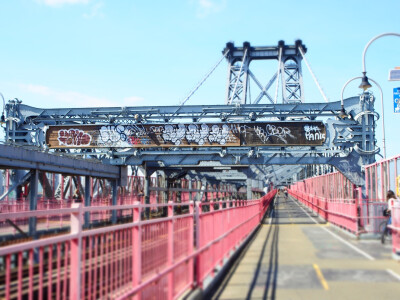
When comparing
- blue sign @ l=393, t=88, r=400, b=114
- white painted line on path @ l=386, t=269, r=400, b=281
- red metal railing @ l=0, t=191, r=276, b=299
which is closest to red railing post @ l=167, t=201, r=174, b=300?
red metal railing @ l=0, t=191, r=276, b=299

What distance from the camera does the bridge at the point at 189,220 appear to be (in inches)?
177

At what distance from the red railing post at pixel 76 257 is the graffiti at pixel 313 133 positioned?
2926cm

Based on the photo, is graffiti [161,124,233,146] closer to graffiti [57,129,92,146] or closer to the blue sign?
graffiti [57,129,92,146]

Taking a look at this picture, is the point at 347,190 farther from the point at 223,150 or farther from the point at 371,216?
the point at 371,216

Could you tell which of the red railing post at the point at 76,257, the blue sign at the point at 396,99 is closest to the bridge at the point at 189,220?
the red railing post at the point at 76,257

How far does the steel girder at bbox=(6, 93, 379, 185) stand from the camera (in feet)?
103

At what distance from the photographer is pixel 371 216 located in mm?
20625

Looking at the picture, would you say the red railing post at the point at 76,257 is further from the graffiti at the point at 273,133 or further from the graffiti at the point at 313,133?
the graffiti at the point at 313,133

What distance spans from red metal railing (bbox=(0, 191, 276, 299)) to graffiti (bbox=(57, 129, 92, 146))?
25.7 m

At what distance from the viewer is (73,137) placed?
3428cm

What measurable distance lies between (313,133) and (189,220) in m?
24.8

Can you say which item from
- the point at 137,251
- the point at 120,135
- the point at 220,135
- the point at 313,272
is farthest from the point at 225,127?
the point at 137,251

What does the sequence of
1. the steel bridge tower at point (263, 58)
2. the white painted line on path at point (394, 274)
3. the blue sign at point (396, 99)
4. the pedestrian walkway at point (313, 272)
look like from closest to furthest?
1. the pedestrian walkway at point (313, 272)
2. the white painted line on path at point (394, 274)
3. the blue sign at point (396, 99)
4. the steel bridge tower at point (263, 58)

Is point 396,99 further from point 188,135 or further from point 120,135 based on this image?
point 120,135
